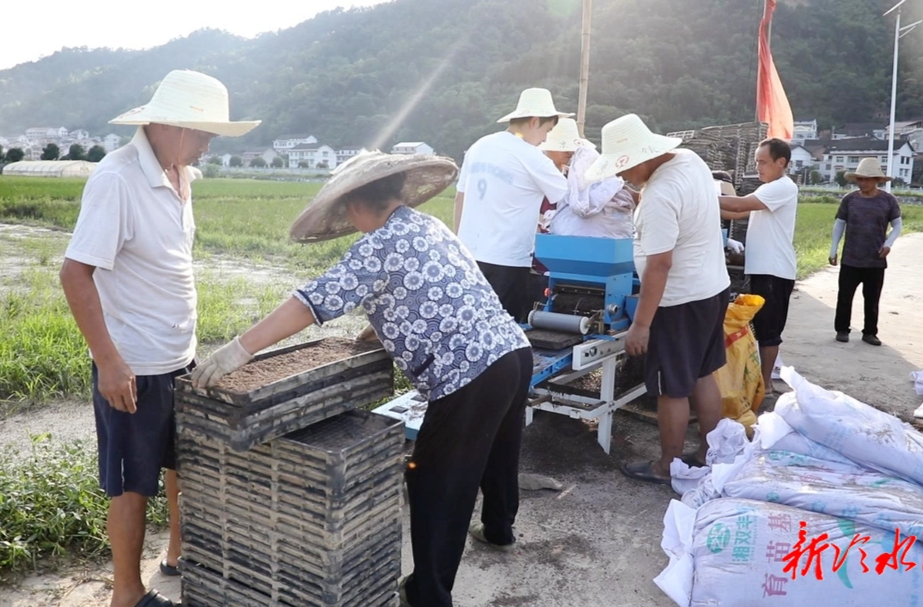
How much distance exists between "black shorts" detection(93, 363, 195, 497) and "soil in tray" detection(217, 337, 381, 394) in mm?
345

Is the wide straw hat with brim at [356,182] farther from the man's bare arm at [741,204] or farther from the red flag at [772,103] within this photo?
the red flag at [772,103]

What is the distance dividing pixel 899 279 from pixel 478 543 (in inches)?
446

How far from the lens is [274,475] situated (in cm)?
218

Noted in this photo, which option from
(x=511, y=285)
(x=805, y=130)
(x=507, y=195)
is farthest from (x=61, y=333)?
(x=805, y=130)

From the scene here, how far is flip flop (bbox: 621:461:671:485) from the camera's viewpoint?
12.5ft

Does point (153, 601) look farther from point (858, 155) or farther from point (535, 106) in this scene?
point (858, 155)

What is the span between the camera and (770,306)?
16.7ft

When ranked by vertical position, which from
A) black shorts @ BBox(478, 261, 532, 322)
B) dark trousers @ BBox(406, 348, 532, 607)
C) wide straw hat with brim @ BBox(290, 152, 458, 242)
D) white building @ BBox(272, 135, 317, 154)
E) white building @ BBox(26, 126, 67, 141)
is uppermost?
white building @ BBox(26, 126, 67, 141)

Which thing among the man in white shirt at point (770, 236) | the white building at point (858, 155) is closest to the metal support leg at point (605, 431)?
the man in white shirt at point (770, 236)

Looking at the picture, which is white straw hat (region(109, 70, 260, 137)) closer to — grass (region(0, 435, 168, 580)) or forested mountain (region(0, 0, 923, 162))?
grass (region(0, 435, 168, 580))

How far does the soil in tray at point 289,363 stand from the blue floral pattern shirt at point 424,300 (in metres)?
0.28

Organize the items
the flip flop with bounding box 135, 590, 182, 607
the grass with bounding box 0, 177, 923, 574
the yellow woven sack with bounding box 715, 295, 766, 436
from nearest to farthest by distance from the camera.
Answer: the flip flop with bounding box 135, 590, 182, 607
the grass with bounding box 0, 177, 923, 574
the yellow woven sack with bounding box 715, 295, 766, 436

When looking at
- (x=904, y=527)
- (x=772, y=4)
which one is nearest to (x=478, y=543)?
(x=904, y=527)

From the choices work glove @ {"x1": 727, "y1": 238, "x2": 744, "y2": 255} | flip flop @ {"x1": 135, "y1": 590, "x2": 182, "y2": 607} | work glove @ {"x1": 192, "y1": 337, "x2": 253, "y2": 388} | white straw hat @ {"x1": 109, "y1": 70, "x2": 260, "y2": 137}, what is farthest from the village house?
work glove @ {"x1": 192, "y1": 337, "x2": 253, "y2": 388}
